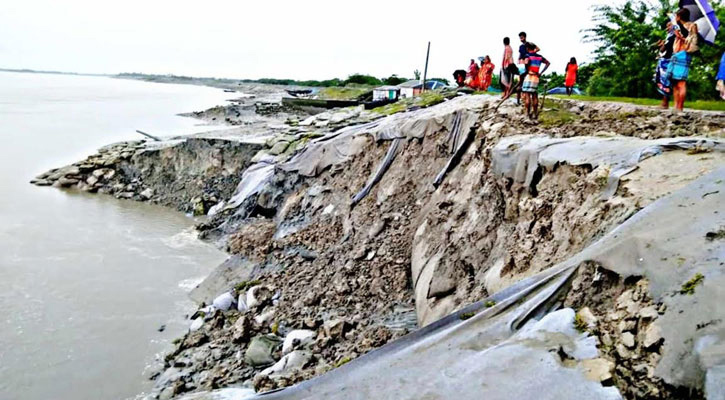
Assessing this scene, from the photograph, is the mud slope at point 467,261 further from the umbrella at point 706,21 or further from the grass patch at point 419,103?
the grass patch at point 419,103

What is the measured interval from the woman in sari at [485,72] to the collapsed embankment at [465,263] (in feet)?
21.7

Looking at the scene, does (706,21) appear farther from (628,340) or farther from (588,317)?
(628,340)

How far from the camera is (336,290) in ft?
24.8

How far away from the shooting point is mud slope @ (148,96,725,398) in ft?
9.82

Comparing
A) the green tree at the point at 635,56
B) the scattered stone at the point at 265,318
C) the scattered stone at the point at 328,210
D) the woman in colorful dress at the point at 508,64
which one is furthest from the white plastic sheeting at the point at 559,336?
the green tree at the point at 635,56

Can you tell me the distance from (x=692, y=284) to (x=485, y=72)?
48.3 feet

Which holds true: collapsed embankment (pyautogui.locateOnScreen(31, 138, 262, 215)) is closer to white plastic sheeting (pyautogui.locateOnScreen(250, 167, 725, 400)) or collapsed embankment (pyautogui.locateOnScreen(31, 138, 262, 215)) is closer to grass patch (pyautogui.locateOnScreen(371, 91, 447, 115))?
grass patch (pyautogui.locateOnScreen(371, 91, 447, 115))

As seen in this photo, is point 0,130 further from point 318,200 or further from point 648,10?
point 648,10

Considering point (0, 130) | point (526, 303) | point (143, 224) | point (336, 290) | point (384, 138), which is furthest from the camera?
point (0, 130)

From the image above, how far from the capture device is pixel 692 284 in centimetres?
280

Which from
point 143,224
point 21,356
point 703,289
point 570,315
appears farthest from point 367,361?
point 143,224

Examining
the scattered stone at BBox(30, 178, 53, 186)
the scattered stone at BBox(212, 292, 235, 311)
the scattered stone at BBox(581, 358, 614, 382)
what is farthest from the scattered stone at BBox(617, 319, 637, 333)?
the scattered stone at BBox(30, 178, 53, 186)

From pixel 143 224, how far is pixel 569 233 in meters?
12.0

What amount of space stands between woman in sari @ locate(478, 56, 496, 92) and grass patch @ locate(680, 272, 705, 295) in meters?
14.5
